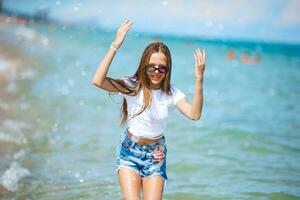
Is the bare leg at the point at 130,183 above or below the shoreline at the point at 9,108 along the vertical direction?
above

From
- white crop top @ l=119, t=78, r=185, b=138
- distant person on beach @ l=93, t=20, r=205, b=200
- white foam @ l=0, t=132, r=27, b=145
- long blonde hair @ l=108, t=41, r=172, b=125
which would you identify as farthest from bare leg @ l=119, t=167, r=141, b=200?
white foam @ l=0, t=132, r=27, b=145

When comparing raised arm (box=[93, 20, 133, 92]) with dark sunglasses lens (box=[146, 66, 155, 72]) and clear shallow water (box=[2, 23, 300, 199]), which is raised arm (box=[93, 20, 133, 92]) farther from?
clear shallow water (box=[2, 23, 300, 199])

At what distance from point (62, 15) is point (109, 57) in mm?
29013

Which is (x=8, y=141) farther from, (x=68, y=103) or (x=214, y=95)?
(x=214, y=95)

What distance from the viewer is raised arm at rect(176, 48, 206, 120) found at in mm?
4090

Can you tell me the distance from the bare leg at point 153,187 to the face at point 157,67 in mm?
679

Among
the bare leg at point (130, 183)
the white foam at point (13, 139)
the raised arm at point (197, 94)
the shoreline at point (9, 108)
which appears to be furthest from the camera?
the white foam at point (13, 139)

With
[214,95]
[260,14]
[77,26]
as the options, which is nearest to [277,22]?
[260,14]

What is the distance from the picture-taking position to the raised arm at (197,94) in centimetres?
409

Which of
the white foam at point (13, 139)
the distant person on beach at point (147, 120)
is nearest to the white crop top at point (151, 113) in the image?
the distant person on beach at point (147, 120)

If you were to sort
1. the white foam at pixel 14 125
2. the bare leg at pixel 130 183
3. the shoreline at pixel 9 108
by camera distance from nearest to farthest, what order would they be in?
the bare leg at pixel 130 183, the shoreline at pixel 9 108, the white foam at pixel 14 125

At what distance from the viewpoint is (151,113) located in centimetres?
433

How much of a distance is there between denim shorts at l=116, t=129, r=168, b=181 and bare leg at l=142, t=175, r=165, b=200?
35 mm

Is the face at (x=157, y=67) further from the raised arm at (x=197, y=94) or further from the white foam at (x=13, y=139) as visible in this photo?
the white foam at (x=13, y=139)
